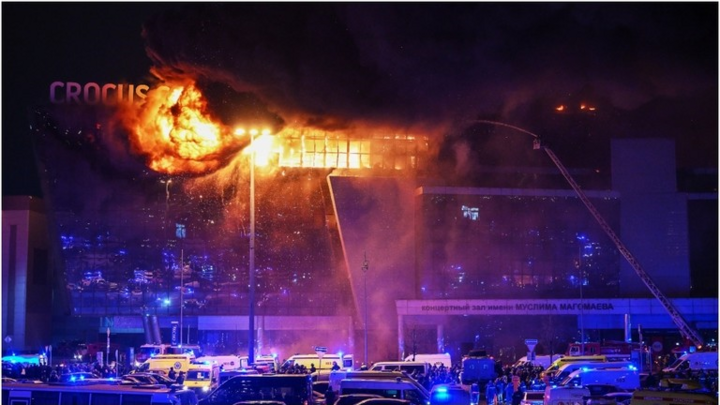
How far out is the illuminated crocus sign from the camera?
186ft

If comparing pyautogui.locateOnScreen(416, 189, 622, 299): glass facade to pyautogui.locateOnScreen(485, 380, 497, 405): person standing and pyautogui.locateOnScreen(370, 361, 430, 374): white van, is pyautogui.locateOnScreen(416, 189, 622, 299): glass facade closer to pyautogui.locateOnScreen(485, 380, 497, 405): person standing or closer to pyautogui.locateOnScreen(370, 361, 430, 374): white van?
pyautogui.locateOnScreen(370, 361, 430, 374): white van

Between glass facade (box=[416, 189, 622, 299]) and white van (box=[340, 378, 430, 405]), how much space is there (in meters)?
33.7

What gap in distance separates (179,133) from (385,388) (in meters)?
29.5

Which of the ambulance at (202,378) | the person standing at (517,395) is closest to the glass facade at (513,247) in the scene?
the ambulance at (202,378)

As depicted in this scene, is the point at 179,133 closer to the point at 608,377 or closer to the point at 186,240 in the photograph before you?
the point at 186,240

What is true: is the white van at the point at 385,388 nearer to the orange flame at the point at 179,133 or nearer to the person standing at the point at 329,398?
the person standing at the point at 329,398

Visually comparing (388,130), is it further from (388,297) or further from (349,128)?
(388,297)

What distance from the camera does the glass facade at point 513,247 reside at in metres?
62.0

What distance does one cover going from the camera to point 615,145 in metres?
64.2

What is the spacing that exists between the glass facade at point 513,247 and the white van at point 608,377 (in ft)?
81.1

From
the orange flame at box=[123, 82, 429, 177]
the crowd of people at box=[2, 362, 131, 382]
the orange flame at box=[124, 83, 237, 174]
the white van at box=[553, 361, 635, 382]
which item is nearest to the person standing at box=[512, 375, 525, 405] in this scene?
the white van at box=[553, 361, 635, 382]

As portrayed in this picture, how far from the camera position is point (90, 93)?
57.2 metres

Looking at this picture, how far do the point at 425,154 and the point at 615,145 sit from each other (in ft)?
47.0

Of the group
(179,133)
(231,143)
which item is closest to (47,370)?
(231,143)
